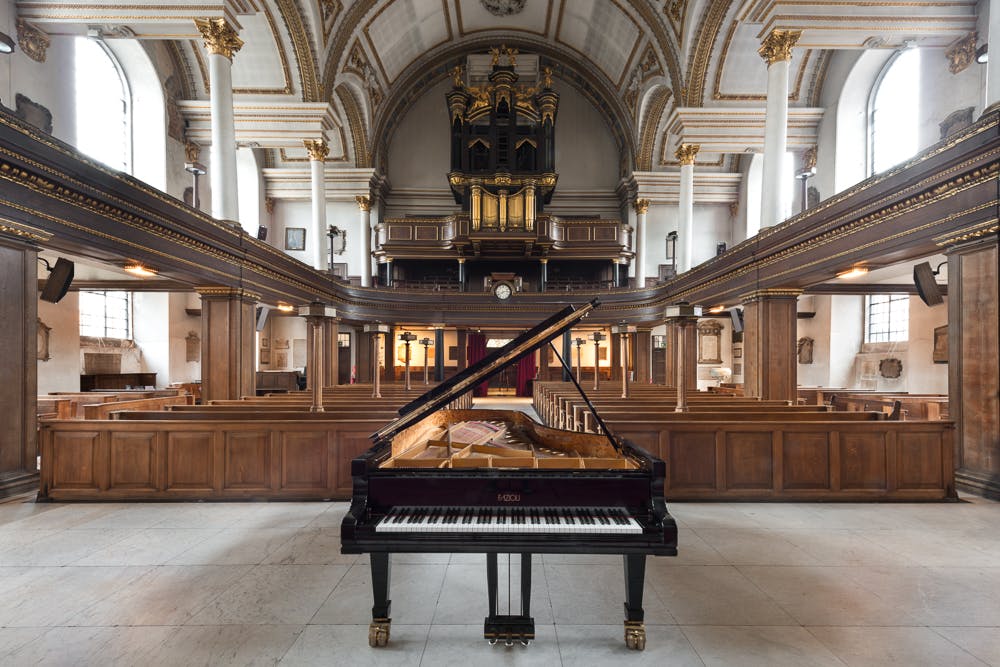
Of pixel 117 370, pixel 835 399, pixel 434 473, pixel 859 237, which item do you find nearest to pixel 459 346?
pixel 117 370

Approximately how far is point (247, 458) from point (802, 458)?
5.77m

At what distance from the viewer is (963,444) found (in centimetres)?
536

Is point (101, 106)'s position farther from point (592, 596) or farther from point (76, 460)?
point (592, 596)

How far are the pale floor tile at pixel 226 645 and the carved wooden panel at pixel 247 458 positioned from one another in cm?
249

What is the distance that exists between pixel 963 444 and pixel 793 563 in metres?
3.57

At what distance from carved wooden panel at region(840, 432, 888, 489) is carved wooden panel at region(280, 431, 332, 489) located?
535 centimetres

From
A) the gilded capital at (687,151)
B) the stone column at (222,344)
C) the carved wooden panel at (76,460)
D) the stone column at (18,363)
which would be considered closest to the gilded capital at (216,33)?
the stone column at (222,344)

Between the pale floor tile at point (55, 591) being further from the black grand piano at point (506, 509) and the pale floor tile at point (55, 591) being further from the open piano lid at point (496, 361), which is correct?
the open piano lid at point (496, 361)

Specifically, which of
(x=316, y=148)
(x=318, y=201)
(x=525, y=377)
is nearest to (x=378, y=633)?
(x=318, y=201)

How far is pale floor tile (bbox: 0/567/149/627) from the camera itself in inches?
109

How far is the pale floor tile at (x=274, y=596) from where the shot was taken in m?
2.75

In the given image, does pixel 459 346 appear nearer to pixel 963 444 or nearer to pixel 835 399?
pixel 835 399

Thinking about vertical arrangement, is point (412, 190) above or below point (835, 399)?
above

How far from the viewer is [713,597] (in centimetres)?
299
